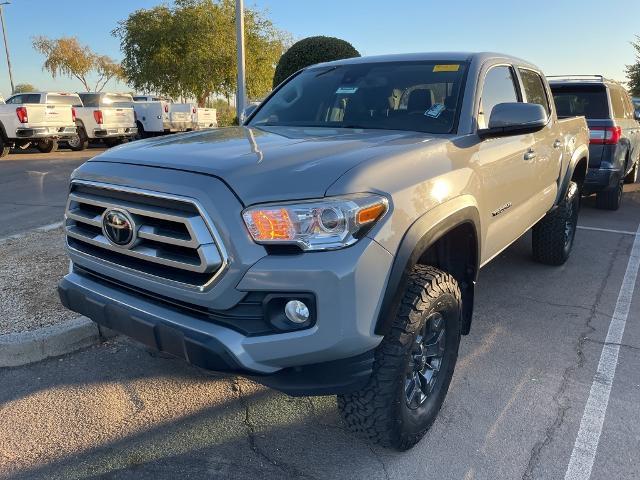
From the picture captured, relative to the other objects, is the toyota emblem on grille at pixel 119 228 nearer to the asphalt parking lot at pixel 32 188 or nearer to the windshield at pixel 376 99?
the windshield at pixel 376 99

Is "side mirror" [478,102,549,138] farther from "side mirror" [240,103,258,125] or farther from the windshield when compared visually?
"side mirror" [240,103,258,125]

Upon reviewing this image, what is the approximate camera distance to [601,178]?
768 cm

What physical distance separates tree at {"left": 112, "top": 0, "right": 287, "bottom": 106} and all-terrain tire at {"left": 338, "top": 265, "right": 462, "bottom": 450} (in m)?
27.8

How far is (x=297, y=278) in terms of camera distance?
206 cm

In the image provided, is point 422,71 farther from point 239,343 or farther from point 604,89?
point 604,89

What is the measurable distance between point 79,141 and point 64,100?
1427 millimetres

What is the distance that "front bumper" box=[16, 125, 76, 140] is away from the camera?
49.2 ft

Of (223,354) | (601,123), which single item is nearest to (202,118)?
(601,123)

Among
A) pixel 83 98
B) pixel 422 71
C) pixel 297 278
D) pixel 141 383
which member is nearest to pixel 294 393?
pixel 297 278

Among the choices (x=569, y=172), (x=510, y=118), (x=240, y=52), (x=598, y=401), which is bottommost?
(x=598, y=401)

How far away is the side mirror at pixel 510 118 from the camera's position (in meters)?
3.12

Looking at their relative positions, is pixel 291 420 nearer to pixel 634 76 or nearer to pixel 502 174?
pixel 502 174

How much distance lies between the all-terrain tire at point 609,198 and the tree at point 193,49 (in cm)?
2301

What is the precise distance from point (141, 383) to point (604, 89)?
7.38m
